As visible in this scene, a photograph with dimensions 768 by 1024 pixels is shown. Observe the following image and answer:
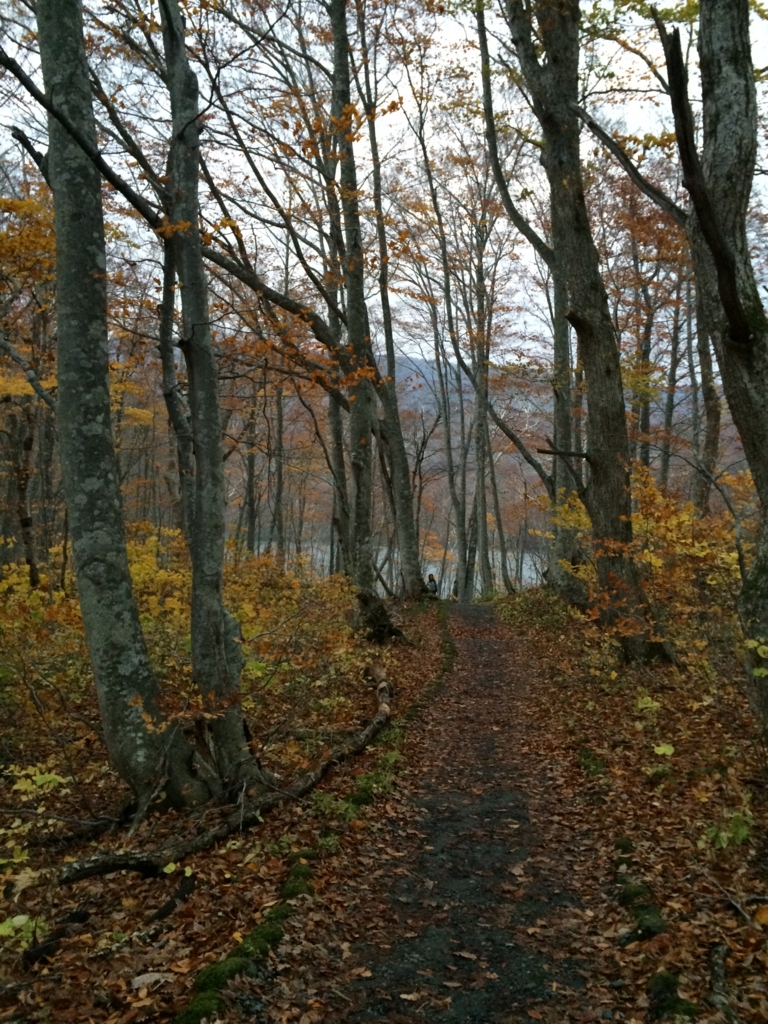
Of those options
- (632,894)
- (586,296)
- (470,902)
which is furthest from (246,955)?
(586,296)

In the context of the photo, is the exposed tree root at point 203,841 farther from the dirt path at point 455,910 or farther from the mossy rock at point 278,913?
the mossy rock at point 278,913

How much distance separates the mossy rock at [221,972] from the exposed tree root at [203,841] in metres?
1.19

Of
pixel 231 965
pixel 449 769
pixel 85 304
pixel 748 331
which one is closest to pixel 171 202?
pixel 85 304

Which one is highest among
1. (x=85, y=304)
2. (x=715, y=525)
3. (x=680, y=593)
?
(x=85, y=304)

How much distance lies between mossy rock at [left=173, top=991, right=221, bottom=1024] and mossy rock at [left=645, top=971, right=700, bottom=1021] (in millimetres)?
1978

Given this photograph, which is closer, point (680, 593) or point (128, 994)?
point (128, 994)

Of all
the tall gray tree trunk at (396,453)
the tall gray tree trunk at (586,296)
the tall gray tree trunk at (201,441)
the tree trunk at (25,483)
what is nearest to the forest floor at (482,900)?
the tall gray tree trunk at (201,441)

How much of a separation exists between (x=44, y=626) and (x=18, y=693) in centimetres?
203

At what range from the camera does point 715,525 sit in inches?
332

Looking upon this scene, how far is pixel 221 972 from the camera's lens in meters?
3.28

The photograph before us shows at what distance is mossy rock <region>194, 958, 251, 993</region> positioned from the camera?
3186mm

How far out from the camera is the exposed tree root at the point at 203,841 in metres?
4.21

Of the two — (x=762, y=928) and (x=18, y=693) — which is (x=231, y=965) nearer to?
(x=762, y=928)

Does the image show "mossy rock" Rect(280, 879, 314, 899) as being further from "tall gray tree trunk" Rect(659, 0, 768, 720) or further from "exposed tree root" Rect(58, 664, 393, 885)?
"tall gray tree trunk" Rect(659, 0, 768, 720)
